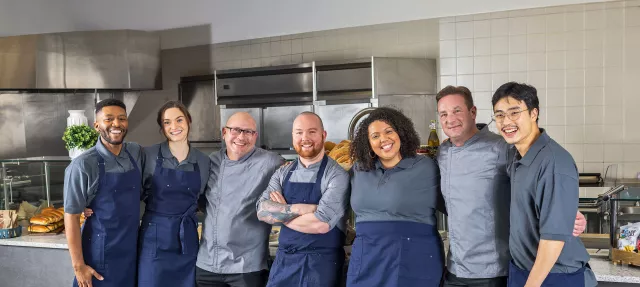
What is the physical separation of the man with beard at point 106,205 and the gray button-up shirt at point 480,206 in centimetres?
168

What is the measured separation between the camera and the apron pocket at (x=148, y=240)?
10.8 ft

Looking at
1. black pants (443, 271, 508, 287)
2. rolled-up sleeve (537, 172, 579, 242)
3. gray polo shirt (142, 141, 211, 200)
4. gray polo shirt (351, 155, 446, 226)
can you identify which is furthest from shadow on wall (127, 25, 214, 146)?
rolled-up sleeve (537, 172, 579, 242)

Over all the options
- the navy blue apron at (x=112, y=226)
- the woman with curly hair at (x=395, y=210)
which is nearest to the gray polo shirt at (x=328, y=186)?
the woman with curly hair at (x=395, y=210)

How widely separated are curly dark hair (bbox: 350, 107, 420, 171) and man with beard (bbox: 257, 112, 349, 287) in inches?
6.9

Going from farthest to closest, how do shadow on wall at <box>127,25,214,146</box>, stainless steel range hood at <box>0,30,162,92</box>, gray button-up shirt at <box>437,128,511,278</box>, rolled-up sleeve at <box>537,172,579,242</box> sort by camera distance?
shadow on wall at <box>127,25,214,146</box> < stainless steel range hood at <box>0,30,162,92</box> < gray button-up shirt at <box>437,128,511,278</box> < rolled-up sleeve at <box>537,172,579,242</box>

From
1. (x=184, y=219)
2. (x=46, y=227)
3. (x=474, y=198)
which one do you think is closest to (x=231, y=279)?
(x=184, y=219)

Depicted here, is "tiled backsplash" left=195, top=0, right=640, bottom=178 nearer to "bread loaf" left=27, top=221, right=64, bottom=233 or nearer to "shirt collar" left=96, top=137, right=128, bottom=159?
"bread loaf" left=27, top=221, right=64, bottom=233

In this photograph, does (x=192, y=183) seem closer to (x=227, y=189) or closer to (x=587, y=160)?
(x=227, y=189)

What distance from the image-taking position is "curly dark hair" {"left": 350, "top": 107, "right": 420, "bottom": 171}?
2.81 meters

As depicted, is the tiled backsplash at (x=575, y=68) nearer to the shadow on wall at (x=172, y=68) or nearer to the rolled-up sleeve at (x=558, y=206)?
the shadow on wall at (x=172, y=68)

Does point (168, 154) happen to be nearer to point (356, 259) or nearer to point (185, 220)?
point (185, 220)

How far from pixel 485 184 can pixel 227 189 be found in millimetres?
1318

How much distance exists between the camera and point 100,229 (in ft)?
10.8

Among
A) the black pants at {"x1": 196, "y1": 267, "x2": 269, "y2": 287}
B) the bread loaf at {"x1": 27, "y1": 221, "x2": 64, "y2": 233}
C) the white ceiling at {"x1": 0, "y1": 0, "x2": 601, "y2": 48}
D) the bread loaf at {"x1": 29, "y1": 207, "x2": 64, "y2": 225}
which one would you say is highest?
the white ceiling at {"x1": 0, "y1": 0, "x2": 601, "y2": 48}
